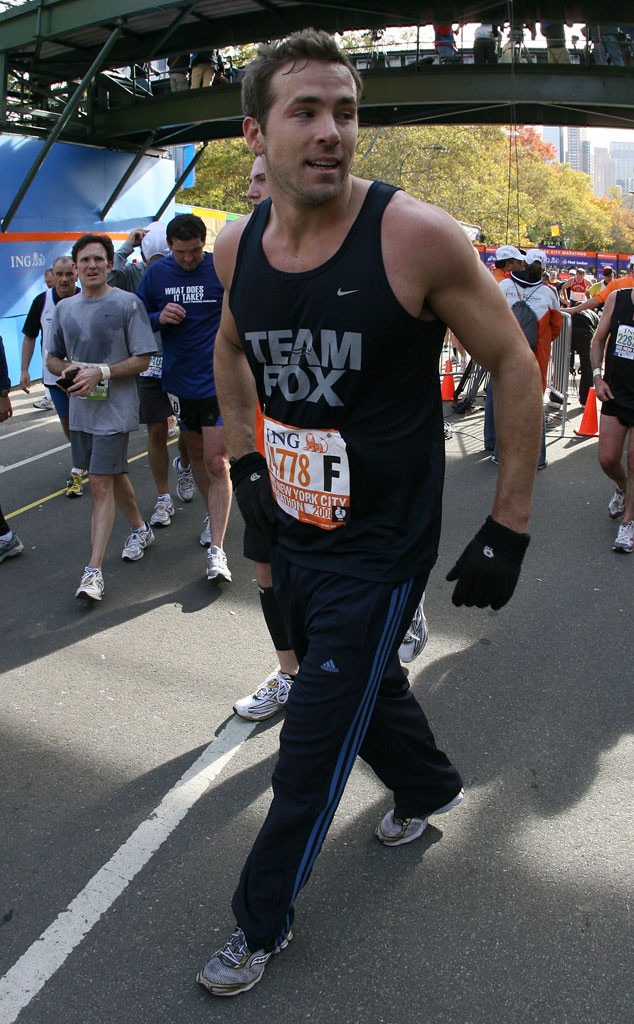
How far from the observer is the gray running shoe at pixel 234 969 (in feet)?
7.80

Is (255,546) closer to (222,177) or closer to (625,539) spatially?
(625,539)

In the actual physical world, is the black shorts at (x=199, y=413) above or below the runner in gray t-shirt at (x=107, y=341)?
below

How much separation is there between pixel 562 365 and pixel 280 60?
29.6ft

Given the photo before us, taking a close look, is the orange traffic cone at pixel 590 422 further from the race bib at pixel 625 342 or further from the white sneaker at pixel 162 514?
the white sneaker at pixel 162 514

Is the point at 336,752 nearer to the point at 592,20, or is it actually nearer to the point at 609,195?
the point at 592,20

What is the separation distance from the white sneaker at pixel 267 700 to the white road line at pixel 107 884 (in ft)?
0.34

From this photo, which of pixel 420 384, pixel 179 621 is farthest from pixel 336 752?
pixel 179 621

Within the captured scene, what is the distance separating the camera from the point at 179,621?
16.6 ft

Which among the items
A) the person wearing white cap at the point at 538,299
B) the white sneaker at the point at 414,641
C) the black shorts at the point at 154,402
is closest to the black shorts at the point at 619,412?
the person wearing white cap at the point at 538,299

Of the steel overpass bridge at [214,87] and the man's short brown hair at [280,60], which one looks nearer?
the man's short brown hair at [280,60]

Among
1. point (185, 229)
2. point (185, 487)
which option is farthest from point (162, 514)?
point (185, 229)

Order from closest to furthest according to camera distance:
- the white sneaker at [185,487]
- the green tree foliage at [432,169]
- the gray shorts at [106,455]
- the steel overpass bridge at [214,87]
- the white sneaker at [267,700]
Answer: the white sneaker at [267,700], the gray shorts at [106,455], the white sneaker at [185,487], the steel overpass bridge at [214,87], the green tree foliage at [432,169]

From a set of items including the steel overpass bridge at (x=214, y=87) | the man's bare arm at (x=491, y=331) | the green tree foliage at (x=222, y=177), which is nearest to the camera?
the man's bare arm at (x=491, y=331)

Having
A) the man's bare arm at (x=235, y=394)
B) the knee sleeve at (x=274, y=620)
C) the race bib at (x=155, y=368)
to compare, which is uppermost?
the man's bare arm at (x=235, y=394)
